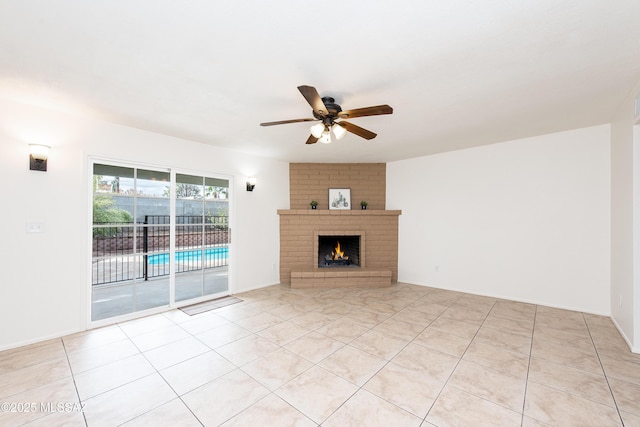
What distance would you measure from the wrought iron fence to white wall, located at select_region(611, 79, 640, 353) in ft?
16.6

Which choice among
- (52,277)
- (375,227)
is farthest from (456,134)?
(52,277)

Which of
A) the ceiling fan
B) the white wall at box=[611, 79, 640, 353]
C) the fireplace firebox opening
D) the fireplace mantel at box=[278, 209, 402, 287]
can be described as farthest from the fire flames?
the white wall at box=[611, 79, 640, 353]

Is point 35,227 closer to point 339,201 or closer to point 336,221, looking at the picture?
point 336,221

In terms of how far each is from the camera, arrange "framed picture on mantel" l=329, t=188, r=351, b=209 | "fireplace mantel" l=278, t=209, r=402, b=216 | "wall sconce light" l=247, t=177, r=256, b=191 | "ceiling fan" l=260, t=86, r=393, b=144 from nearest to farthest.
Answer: "ceiling fan" l=260, t=86, r=393, b=144 < "wall sconce light" l=247, t=177, r=256, b=191 < "fireplace mantel" l=278, t=209, r=402, b=216 < "framed picture on mantel" l=329, t=188, r=351, b=209

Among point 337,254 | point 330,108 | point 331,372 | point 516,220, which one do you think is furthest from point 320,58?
point 337,254

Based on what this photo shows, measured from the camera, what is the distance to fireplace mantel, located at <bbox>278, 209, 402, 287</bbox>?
206 inches

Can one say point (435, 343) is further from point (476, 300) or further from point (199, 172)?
point (199, 172)

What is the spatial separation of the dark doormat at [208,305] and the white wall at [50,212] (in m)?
1.12

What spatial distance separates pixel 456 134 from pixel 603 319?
9.95 ft

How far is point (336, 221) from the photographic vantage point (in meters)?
5.30

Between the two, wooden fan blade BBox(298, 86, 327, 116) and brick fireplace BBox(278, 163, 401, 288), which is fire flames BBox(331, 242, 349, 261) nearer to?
brick fireplace BBox(278, 163, 401, 288)

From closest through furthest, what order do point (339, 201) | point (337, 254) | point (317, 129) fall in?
point (317, 129), point (339, 201), point (337, 254)

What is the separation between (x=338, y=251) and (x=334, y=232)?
0.57m

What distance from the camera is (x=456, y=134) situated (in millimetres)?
3727
